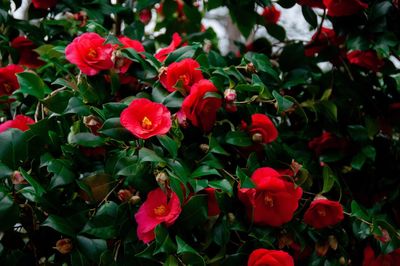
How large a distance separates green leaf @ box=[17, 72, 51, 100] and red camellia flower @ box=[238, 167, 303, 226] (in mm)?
375

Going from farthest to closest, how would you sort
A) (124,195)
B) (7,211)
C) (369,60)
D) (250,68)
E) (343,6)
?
(369,60)
(343,6)
(250,68)
(124,195)
(7,211)

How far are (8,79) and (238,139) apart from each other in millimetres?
475

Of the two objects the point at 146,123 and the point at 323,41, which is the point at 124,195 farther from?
the point at 323,41

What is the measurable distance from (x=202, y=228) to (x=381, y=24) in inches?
22.6

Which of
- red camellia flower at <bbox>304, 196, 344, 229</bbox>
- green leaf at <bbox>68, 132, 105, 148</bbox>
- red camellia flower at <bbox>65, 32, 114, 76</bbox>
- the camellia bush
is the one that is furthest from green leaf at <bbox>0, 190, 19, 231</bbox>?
red camellia flower at <bbox>304, 196, 344, 229</bbox>

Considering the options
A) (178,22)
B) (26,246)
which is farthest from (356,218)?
(178,22)

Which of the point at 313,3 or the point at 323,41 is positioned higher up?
the point at 313,3

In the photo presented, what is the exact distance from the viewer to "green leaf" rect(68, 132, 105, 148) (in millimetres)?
824

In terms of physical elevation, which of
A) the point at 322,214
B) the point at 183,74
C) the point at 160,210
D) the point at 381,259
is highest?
the point at 183,74

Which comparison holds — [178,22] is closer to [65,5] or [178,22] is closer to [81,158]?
[65,5]

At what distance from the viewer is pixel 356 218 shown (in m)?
0.94

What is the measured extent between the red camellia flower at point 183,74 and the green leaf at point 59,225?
0.28 meters

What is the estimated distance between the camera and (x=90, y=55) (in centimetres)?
90

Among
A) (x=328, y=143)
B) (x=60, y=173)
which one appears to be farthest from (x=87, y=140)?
(x=328, y=143)
